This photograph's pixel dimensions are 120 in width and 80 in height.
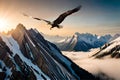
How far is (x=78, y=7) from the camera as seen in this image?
2691cm

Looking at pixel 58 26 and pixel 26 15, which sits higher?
pixel 26 15

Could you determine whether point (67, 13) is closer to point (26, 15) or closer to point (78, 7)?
point (78, 7)

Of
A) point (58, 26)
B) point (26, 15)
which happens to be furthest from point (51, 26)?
point (26, 15)

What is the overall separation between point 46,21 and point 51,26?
4.11ft

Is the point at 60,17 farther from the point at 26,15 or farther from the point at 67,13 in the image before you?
the point at 26,15

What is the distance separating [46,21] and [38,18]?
767 mm

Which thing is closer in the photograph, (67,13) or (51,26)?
(67,13)

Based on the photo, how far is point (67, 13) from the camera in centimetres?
2669

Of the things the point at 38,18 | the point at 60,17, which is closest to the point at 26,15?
the point at 38,18

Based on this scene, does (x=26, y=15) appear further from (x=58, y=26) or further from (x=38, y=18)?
(x=58, y=26)

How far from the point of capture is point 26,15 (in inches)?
1067

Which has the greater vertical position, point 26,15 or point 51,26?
point 26,15

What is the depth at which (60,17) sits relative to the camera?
27422 mm

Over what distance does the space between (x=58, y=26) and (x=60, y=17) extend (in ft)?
2.96
